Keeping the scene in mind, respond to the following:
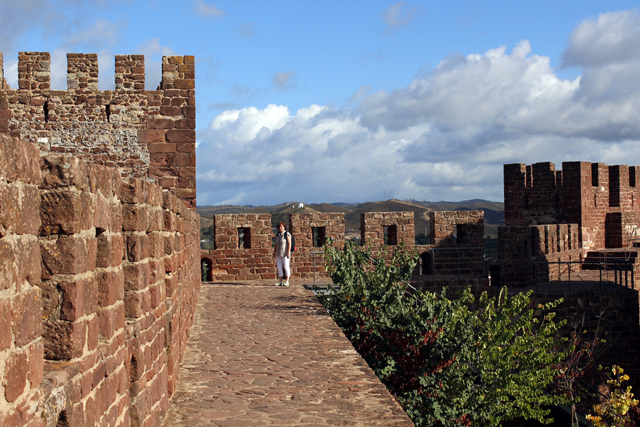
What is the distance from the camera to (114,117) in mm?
11297

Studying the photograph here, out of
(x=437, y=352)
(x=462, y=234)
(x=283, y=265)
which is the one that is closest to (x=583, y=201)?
(x=462, y=234)

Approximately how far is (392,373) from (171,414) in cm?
413

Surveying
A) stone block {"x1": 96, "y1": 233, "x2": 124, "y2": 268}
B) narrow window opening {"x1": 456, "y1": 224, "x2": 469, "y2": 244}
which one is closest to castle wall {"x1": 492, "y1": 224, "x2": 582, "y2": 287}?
narrow window opening {"x1": 456, "y1": 224, "x2": 469, "y2": 244}

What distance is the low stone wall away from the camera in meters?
2.00

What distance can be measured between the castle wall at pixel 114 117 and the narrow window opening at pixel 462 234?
836cm

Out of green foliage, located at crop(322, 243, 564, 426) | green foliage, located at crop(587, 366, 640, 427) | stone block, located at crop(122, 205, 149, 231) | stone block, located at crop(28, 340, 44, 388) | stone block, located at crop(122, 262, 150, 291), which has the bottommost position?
green foliage, located at crop(587, 366, 640, 427)

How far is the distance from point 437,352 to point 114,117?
6.71 m

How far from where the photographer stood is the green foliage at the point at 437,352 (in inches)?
327

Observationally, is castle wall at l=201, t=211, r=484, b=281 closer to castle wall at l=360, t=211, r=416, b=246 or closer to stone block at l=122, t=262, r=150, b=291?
castle wall at l=360, t=211, r=416, b=246

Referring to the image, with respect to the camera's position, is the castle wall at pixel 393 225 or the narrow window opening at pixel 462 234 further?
the narrow window opening at pixel 462 234

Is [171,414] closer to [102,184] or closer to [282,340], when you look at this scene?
[102,184]

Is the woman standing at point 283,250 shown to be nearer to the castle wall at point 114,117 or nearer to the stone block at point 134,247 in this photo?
the castle wall at point 114,117

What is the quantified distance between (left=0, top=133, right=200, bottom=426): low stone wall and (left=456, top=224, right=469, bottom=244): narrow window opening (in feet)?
45.2

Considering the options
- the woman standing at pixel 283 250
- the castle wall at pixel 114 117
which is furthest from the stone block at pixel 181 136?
the woman standing at pixel 283 250
